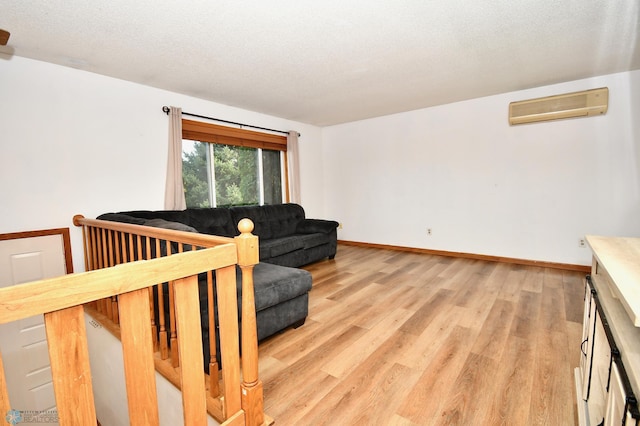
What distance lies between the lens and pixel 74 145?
9.07 feet

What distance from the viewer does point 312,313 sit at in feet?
8.66

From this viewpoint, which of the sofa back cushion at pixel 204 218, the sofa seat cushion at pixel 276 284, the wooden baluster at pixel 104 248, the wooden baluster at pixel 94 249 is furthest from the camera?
the sofa back cushion at pixel 204 218

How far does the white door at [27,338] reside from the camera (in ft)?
7.86

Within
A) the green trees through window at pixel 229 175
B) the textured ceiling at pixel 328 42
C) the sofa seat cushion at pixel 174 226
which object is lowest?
the sofa seat cushion at pixel 174 226

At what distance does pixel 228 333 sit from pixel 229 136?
3449 millimetres

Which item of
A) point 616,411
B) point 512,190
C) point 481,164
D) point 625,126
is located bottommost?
point 616,411

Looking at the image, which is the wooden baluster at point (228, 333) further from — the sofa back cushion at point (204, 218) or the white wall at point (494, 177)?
the white wall at point (494, 177)

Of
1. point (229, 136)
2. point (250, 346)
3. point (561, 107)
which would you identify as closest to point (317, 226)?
point (229, 136)

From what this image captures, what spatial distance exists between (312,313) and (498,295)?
192 cm

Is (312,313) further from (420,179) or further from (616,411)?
(420,179)

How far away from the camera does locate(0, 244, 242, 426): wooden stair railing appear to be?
73cm

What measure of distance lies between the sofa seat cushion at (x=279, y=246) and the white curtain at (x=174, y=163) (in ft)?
3.85

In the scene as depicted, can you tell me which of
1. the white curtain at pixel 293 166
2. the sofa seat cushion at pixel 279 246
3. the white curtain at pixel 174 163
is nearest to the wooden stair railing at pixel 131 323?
the sofa seat cushion at pixel 279 246

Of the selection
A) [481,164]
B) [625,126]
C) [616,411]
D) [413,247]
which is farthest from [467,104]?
[616,411]
